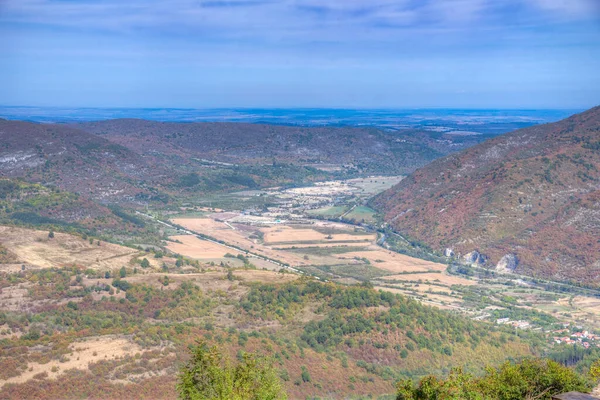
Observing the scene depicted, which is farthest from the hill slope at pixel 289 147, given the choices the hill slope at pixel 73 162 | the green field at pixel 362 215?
the green field at pixel 362 215

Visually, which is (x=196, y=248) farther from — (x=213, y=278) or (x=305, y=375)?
(x=305, y=375)

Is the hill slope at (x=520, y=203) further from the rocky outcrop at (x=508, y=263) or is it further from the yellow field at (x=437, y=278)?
the yellow field at (x=437, y=278)

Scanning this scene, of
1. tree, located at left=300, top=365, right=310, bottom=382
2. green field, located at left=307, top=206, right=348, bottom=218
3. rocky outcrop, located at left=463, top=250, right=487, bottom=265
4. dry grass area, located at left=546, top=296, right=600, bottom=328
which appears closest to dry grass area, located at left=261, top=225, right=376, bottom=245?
green field, located at left=307, top=206, right=348, bottom=218

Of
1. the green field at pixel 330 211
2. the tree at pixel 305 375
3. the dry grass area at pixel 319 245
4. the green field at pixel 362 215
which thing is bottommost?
the dry grass area at pixel 319 245

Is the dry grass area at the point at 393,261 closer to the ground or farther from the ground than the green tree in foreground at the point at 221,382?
closer to the ground

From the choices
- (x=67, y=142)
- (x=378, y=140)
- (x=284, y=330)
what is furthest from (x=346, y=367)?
(x=378, y=140)

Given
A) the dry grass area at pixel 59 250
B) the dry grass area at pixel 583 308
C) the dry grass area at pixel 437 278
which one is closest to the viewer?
the dry grass area at pixel 583 308

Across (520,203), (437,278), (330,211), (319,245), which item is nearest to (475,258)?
(437,278)
